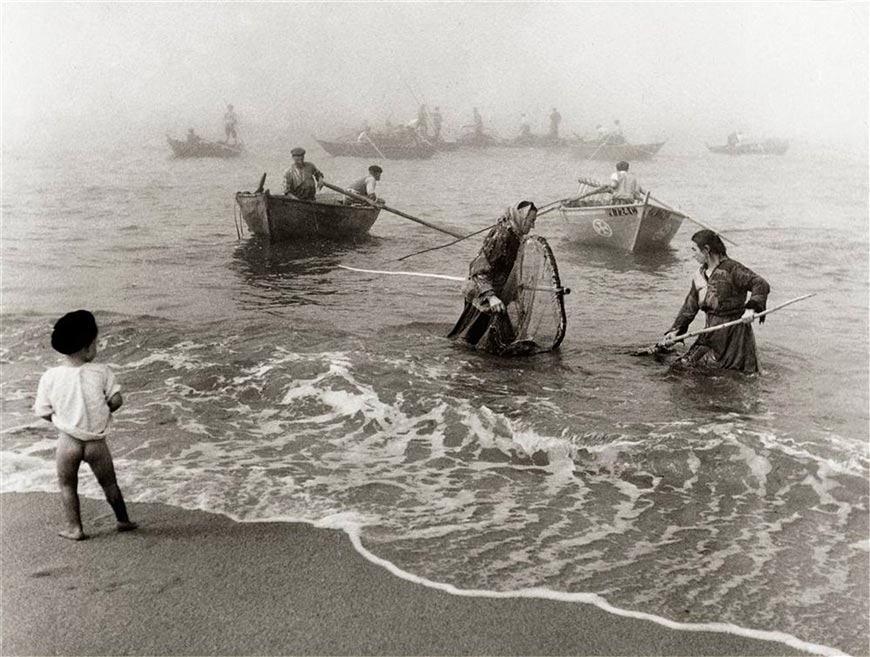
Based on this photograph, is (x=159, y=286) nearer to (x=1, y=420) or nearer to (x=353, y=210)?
(x=353, y=210)

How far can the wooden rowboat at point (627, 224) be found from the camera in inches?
555

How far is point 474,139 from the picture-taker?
4231cm

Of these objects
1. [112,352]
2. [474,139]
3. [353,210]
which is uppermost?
[474,139]

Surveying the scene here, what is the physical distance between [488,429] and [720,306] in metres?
2.51

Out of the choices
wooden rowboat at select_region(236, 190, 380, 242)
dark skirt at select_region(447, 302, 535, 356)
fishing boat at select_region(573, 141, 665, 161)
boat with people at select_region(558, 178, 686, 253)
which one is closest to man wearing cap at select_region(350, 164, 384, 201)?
wooden rowboat at select_region(236, 190, 380, 242)

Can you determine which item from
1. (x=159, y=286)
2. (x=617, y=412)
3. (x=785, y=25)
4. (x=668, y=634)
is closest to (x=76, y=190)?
(x=159, y=286)

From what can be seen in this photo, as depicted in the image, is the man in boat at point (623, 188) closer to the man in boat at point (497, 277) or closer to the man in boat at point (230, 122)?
the man in boat at point (497, 277)

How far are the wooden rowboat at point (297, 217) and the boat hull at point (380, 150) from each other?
18.5m

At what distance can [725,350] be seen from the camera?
665 cm

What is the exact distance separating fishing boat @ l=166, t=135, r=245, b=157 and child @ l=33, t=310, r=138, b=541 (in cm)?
3465

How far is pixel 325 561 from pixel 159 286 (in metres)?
8.56

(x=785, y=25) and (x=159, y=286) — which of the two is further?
(x=785, y=25)

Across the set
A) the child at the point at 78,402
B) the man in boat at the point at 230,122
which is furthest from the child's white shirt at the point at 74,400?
the man in boat at the point at 230,122

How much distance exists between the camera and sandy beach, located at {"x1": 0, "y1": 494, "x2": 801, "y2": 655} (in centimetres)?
267
